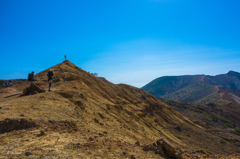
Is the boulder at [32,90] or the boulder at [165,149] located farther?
the boulder at [32,90]

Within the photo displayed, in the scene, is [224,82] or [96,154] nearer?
[96,154]

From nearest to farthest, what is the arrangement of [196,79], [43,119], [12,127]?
[12,127] → [43,119] → [196,79]

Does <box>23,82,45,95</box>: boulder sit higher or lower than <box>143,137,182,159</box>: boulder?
higher

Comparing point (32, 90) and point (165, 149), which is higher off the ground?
point (32, 90)

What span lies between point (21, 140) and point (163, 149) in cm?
568

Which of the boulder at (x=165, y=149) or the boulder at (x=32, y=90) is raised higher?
the boulder at (x=32, y=90)

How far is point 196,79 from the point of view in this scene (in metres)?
131

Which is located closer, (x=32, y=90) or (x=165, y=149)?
(x=165, y=149)

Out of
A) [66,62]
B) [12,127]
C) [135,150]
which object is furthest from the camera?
[66,62]

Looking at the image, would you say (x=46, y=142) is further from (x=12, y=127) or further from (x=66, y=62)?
(x=66, y=62)

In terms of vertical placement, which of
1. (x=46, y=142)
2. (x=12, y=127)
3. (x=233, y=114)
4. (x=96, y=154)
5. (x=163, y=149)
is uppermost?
(x=12, y=127)

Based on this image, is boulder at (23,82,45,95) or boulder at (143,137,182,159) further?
boulder at (23,82,45,95)

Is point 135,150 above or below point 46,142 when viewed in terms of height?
below

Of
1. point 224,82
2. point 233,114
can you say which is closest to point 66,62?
point 233,114
